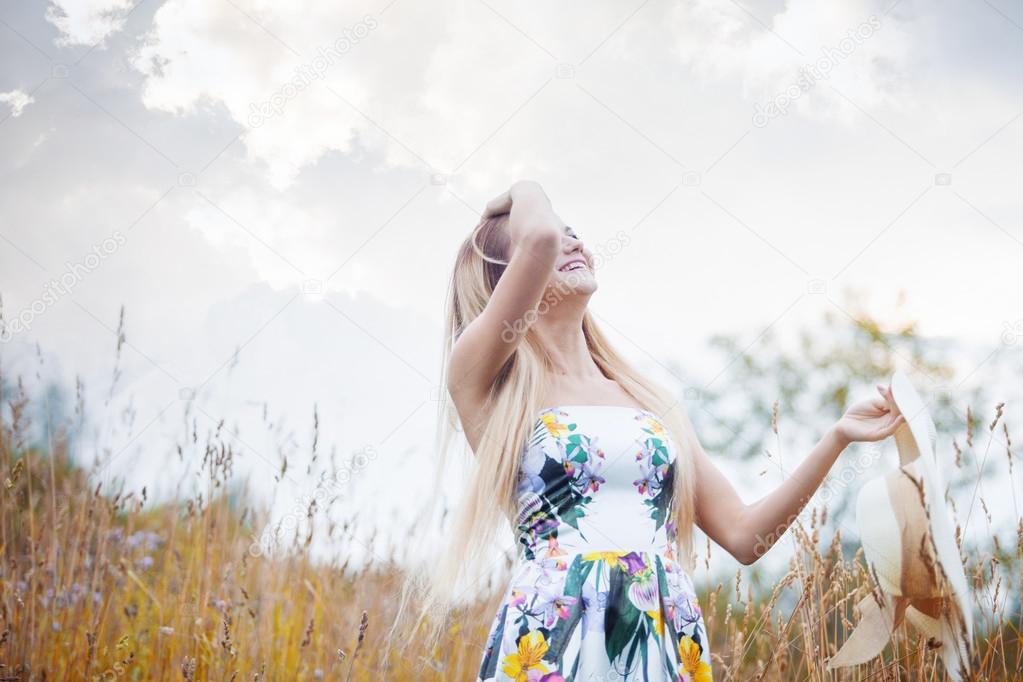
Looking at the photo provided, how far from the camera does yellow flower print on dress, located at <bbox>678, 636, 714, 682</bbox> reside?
1.55 meters

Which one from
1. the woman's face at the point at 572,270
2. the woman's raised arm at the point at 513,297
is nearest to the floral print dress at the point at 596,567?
the woman's raised arm at the point at 513,297

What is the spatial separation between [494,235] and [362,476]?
1.15 m

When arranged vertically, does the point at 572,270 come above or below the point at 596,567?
above

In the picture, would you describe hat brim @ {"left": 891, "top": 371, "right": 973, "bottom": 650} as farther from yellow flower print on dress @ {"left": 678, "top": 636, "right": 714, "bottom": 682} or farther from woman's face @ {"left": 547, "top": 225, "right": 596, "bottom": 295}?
woman's face @ {"left": 547, "top": 225, "right": 596, "bottom": 295}

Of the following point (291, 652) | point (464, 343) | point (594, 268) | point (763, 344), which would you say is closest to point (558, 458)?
point (464, 343)

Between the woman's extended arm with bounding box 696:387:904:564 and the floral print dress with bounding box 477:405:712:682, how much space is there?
20cm

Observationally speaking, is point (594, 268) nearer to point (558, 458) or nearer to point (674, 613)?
point (558, 458)

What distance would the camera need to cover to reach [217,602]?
8.02ft

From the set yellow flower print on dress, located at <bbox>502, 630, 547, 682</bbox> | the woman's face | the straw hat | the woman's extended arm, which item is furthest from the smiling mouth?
yellow flower print on dress, located at <bbox>502, 630, 547, 682</bbox>

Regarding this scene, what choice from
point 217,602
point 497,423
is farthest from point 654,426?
point 217,602

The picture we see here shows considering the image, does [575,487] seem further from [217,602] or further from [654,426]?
[217,602]

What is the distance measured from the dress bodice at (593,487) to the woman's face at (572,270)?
330 millimetres

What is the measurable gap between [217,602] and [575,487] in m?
1.35

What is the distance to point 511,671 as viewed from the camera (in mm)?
1485
